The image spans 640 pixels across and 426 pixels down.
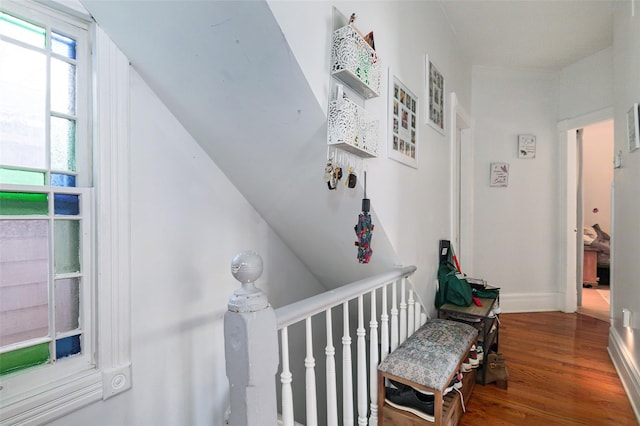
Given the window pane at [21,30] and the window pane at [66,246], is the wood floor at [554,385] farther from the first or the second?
the window pane at [21,30]

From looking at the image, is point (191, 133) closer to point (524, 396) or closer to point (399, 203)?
point (399, 203)

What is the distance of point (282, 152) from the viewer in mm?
1249

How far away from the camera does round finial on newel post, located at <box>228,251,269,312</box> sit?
29.9 inches

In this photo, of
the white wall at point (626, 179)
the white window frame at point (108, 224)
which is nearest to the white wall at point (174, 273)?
the white window frame at point (108, 224)

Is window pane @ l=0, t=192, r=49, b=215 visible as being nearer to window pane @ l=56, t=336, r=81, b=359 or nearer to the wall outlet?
window pane @ l=56, t=336, r=81, b=359

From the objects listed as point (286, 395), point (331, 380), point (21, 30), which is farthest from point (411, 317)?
point (21, 30)

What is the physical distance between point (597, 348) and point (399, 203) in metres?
2.16

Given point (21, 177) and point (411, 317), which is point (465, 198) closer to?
point (411, 317)

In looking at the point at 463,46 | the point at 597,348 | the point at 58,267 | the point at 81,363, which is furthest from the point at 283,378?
the point at 463,46

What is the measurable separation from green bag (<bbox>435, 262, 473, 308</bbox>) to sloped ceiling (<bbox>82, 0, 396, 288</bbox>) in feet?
2.39

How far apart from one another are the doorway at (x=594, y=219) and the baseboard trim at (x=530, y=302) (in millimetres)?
286

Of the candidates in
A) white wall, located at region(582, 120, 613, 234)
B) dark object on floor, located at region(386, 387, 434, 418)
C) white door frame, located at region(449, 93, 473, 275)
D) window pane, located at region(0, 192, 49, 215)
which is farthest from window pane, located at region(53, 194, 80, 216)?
white wall, located at region(582, 120, 613, 234)

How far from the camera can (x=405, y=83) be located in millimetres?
1698

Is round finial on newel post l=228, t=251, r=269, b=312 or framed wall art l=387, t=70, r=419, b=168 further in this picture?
framed wall art l=387, t=70, r=419, b=168
